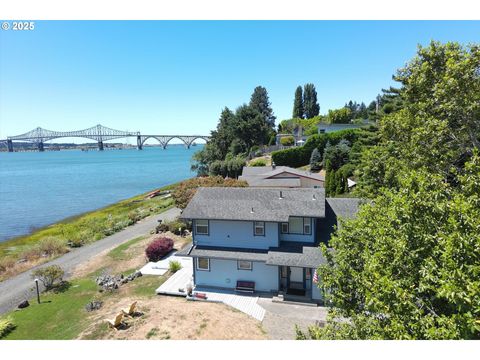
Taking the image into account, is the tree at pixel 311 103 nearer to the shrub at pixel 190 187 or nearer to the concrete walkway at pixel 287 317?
the shrub at pixel 190 187

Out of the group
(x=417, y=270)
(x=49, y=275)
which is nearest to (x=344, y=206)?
(x=417, y=270)

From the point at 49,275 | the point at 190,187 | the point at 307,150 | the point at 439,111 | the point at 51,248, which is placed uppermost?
the point at 439,111

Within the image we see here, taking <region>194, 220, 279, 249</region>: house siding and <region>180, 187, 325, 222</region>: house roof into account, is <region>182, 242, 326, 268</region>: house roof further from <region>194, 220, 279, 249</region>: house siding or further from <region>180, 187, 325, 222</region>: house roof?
<region>180, 187, 325, 222</region>: house roof

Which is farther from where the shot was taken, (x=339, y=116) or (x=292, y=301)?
(x=339, y=116)

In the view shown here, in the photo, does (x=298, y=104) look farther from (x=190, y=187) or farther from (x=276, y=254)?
(x=276, y=254)

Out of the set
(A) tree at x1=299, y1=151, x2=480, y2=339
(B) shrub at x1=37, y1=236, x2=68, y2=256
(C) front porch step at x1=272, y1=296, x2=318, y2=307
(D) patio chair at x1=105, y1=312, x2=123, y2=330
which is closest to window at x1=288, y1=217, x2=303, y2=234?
(C) front porch step at x1=272, y1=296, x2=318, y2=307
